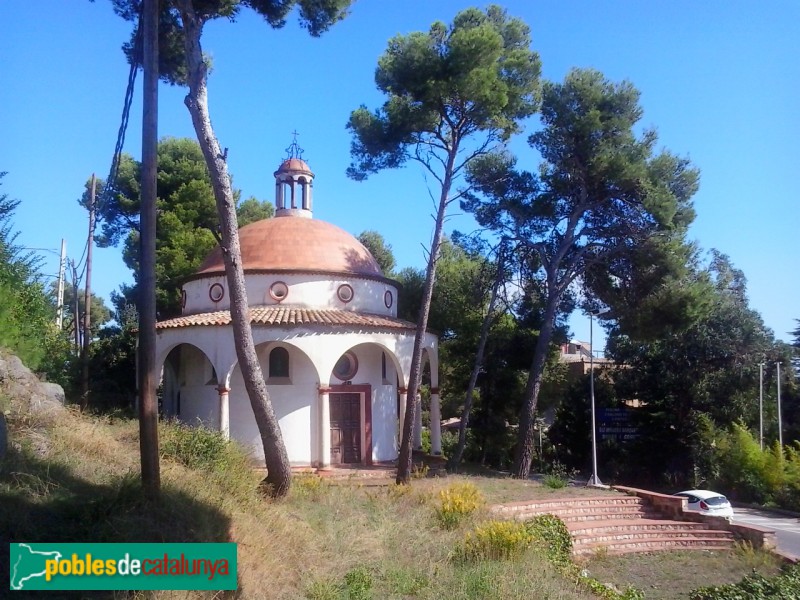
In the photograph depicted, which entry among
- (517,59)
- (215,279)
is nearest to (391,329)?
(215,279)

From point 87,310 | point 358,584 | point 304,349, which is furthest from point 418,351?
point 87,310

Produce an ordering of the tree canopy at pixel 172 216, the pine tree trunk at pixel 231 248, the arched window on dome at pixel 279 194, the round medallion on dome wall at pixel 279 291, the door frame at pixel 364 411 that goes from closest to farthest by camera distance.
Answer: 1. the pine tree trunk at pixel 231 248
2. the door frame at pixel 364 411
3. the round medallion on dome wall at pixel 279 291
4. the arched window on dome at pixel 279 194
5. the tree canopy at pixel 172 216

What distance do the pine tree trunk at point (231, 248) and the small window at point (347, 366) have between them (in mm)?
8278

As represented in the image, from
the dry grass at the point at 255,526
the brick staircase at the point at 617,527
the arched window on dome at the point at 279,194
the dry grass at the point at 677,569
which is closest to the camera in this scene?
the dry grass at the point at 255,526

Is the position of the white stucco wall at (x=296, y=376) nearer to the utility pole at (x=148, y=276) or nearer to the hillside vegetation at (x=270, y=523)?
the hillside vegetation at (x=270, y=523)

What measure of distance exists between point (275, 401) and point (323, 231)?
595cm

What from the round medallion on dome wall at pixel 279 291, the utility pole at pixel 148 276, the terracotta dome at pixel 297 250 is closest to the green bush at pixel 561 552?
the utility pole at pixel 148 276

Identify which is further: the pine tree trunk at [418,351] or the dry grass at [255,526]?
the pine tree trunk at [418,351]

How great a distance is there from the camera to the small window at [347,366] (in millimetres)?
19594

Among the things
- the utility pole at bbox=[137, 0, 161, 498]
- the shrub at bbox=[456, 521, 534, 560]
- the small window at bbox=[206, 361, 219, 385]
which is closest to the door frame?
the small window at bbox=[206, 361, 219, 385]

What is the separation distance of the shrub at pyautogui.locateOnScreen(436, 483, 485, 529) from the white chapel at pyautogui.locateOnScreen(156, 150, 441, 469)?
3.96m

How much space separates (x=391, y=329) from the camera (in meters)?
19.1

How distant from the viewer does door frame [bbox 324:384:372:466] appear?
19.4 m

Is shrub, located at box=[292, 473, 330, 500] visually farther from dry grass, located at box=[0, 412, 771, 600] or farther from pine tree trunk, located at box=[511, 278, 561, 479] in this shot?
pine tree trunk, located at box=[511, 278, 561, 479]
